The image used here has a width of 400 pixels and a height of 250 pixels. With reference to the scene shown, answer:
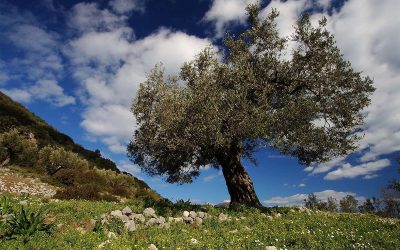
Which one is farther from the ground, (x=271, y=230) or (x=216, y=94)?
(x=216, y=94)

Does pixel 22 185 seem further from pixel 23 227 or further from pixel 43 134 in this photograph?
pixel 43 134

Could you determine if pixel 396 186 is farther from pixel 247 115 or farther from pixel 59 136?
pixel 59 136

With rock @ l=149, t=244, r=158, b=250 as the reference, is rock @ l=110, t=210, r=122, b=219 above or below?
above

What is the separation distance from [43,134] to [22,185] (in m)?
30.2

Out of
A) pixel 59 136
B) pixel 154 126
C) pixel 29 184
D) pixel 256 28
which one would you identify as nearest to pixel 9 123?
pixel 59 136

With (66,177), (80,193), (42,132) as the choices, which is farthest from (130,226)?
(42,132)

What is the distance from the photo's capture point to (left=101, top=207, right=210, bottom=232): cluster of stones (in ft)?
62.1

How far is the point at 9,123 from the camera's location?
216 ft

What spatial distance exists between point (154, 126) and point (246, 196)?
850 cm

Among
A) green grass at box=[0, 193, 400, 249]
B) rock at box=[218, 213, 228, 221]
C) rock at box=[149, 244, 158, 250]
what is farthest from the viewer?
rock at box=[218, 213, 228, 221]

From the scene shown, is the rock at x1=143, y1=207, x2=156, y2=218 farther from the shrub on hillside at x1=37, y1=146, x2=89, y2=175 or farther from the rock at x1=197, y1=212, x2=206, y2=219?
the shrub on hillside at x1=37, y1=146, x2=89, y2=175

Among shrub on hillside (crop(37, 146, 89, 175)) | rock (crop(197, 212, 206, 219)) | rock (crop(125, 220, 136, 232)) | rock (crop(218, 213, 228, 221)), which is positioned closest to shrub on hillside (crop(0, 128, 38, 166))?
shrub on hillside (crop(37, 146, 89, 175))

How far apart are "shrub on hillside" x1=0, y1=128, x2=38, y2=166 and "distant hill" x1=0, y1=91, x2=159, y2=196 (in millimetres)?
12053

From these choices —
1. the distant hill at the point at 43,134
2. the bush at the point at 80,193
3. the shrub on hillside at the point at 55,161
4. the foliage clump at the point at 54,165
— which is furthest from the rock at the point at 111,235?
the distant hill at the point at 43,134
